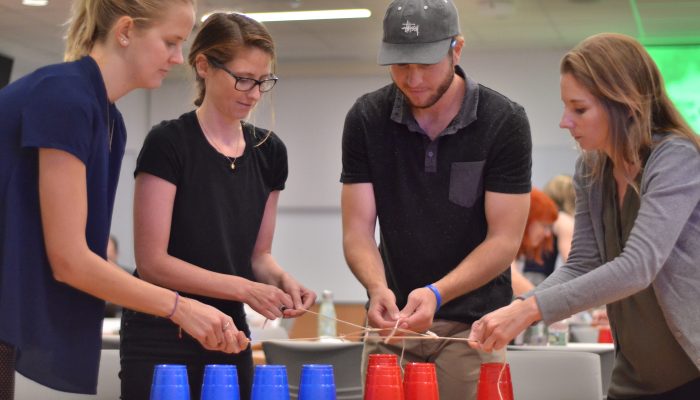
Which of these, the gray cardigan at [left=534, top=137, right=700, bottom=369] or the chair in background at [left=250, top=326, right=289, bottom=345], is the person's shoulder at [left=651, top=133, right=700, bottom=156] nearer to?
the gray cardigan at [left=534, top=137, right=700, bottom=369]

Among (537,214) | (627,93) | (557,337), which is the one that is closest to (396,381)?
(627,93)

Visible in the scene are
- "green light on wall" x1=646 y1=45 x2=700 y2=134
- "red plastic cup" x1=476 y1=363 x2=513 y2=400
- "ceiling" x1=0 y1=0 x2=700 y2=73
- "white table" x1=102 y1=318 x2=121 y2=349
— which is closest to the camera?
"red plastic cup" x1=476 y1=363 x2=513 y2=400

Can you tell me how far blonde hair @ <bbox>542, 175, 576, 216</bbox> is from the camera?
229 inches

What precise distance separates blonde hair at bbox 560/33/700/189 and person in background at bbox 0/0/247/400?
94 cm

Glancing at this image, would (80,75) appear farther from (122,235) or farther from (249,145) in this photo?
(122,235)

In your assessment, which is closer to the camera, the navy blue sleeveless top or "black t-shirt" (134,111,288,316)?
the navy blue sleeveless top

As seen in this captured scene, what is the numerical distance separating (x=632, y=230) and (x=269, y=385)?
82cm

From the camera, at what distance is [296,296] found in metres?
2.30

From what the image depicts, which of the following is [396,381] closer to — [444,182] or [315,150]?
[444,182]

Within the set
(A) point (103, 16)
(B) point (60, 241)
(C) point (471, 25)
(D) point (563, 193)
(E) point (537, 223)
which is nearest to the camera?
(B) point (60, 241)

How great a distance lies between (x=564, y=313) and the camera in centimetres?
191

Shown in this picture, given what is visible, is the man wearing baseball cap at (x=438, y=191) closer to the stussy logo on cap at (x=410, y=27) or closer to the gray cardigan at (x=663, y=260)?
the stussy logo on cap at (x=410, y=27)

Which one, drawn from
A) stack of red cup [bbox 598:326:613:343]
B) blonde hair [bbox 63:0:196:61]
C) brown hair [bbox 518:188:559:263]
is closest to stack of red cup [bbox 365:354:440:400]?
blonde hair [bbox 63:0:196:61]

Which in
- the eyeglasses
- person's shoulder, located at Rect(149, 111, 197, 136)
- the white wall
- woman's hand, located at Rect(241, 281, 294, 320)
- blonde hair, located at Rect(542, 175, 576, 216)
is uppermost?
the eyeglasses
